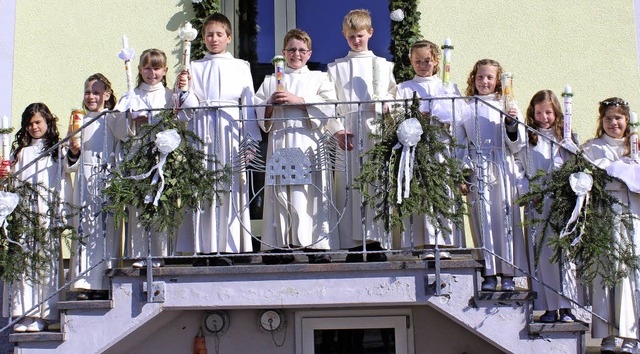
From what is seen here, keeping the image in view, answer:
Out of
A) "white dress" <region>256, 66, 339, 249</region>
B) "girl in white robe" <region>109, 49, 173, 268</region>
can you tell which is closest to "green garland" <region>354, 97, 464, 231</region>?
"white dress" <region>256, 66, 339, 249</region>

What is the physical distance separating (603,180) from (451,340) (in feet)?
6.39

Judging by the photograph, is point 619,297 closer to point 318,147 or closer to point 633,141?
point 633,141

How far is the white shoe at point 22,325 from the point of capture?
679 cm

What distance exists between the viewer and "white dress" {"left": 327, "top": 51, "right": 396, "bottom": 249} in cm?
678

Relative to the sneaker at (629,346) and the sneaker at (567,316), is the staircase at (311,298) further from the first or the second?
the sneaker at (629,346)

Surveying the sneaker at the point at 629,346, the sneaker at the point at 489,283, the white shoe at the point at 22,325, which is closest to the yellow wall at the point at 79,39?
the white shoe at the point at 22,325

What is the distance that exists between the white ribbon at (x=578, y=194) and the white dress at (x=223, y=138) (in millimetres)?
2227

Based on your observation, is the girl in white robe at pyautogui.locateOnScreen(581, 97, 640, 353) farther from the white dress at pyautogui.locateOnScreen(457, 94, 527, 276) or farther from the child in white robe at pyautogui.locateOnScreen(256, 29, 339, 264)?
the child in white robe at pyautogui.locateOnScreen(256, 29, 339, 264)

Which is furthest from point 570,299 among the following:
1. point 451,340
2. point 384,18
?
point 384,18

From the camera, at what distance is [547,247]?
21.9ft

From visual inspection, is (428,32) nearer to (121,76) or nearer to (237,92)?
(237,92)

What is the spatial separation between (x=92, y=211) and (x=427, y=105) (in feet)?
8.34

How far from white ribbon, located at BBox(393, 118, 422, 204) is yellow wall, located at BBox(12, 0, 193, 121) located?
10.3 ft

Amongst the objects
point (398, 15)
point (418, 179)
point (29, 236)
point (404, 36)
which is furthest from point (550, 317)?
point (29, 236)
